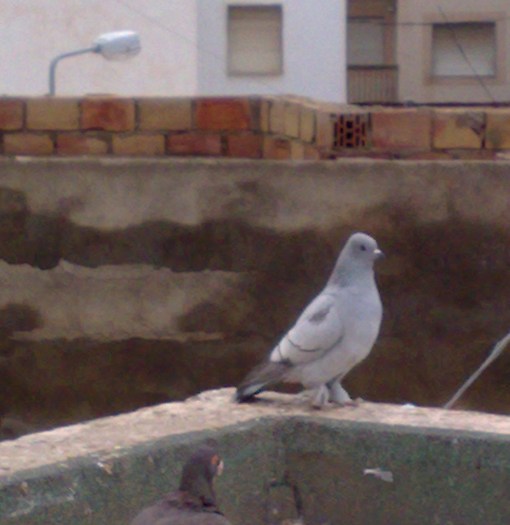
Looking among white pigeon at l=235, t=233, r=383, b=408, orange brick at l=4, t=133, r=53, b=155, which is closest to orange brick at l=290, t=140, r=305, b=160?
orange brick at l=4, t=133, r=53, b=155

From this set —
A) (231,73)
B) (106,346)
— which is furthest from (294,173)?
(231,73)

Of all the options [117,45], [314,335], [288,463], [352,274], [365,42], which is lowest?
[288,463]

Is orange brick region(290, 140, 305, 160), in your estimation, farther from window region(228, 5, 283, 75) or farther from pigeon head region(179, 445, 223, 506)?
window region(228, 5, 283, 75)

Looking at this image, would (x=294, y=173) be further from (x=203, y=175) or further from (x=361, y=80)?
(x=361, y=80)

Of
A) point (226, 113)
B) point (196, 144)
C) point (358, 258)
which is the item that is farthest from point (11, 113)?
point (358, 258)

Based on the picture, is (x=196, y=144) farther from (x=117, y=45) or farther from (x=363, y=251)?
(x=117, y=45)

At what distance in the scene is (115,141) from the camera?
575 centimetres

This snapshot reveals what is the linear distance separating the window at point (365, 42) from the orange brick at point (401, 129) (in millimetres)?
21142

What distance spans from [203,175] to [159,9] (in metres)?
14.5

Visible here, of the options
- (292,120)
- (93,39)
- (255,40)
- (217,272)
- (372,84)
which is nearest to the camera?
(217,272)

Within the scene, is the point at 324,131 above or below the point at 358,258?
above

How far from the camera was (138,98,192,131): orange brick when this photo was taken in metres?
5.66

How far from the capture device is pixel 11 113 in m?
5.75

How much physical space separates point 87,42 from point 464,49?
937 cm
